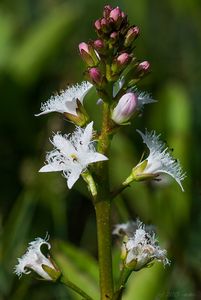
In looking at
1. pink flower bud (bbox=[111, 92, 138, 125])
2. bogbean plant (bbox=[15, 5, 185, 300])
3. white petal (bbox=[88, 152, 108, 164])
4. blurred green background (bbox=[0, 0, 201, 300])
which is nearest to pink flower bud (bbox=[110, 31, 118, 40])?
bogbean plant (bbox=[15, 5, 185, 300])

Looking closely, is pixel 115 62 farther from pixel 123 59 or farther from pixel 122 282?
pixel 122 282

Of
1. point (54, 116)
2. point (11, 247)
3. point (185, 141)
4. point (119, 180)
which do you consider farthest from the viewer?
point (54, 116)

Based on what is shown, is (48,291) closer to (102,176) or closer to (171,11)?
(102,176)

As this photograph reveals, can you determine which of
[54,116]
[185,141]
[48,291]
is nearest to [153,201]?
[185,141]

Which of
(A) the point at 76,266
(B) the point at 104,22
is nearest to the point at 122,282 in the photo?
(B) the point at 104,22

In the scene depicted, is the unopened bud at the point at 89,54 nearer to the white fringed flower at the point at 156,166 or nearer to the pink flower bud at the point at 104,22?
the pink flower bud at the point at 104,22

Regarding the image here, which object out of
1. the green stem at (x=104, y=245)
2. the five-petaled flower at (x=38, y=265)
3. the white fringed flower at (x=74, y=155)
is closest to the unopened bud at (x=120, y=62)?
the white fringed flower at (x=74, y=155)
